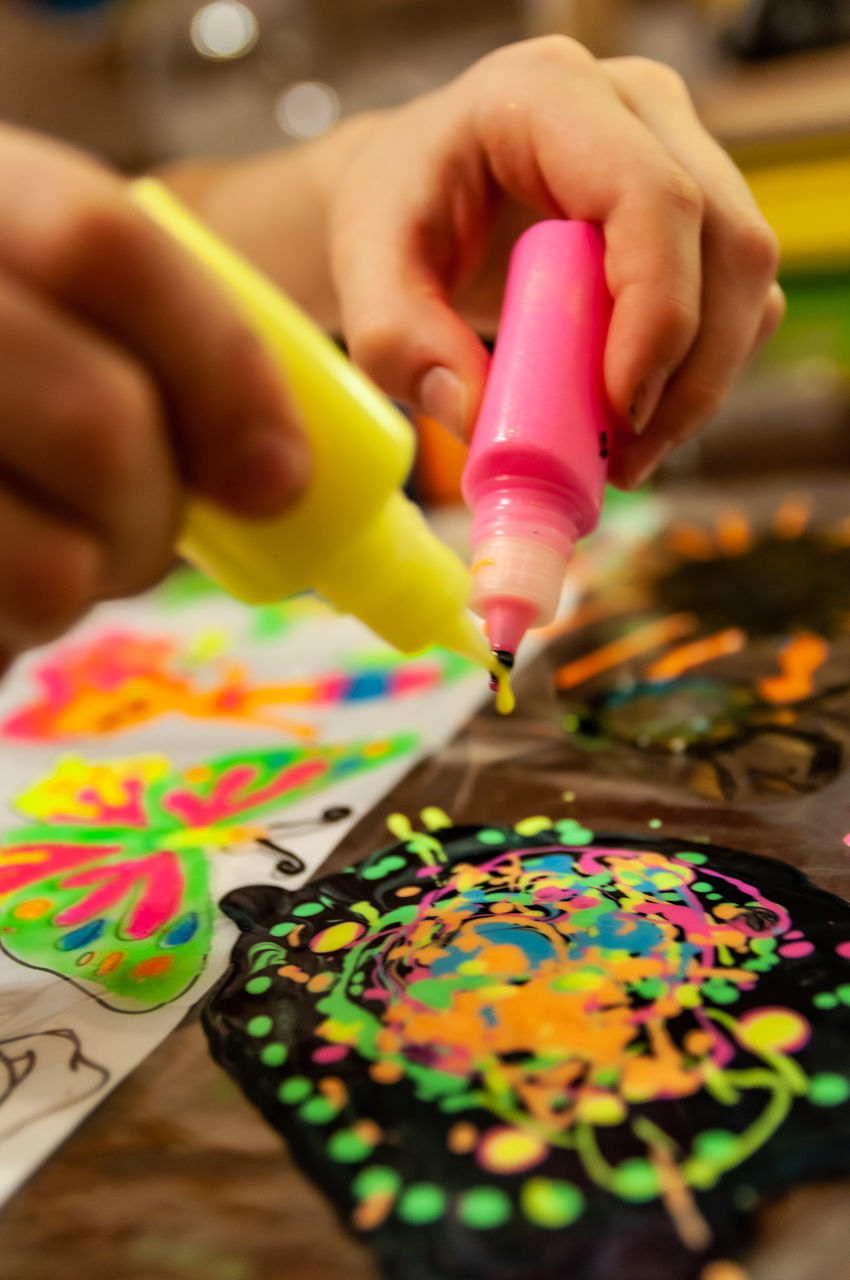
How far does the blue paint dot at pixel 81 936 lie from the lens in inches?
11.8

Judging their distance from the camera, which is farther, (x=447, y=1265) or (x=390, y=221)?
(x=390, y=221)

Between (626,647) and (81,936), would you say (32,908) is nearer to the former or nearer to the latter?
(81,936)

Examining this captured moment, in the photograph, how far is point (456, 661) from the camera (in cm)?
50

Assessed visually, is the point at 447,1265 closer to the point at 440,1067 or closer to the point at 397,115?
the point at 440,1067

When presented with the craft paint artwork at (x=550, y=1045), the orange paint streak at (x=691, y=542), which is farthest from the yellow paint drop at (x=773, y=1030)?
the orange paint streak at (x=691, y=542)

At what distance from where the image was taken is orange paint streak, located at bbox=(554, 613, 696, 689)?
471 mm

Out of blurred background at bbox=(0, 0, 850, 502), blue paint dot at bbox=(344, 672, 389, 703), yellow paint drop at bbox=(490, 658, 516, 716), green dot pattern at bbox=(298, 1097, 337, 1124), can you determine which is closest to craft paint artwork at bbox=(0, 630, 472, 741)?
blue paint dot at bbox=(344, 672, 389, 703)

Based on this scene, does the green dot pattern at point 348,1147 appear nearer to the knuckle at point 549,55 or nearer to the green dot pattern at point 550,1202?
the green dot pattern at point 550,1202

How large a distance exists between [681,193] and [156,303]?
0.68 feet

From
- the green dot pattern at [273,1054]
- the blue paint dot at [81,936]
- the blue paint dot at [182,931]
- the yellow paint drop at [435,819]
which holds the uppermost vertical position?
the green dot pattern at [273,1054]

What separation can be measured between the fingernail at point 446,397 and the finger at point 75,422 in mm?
165

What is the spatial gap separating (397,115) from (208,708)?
0.28 m

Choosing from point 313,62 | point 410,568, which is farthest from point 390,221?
point 313,62

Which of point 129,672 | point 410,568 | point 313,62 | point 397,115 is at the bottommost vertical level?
point 129,672
